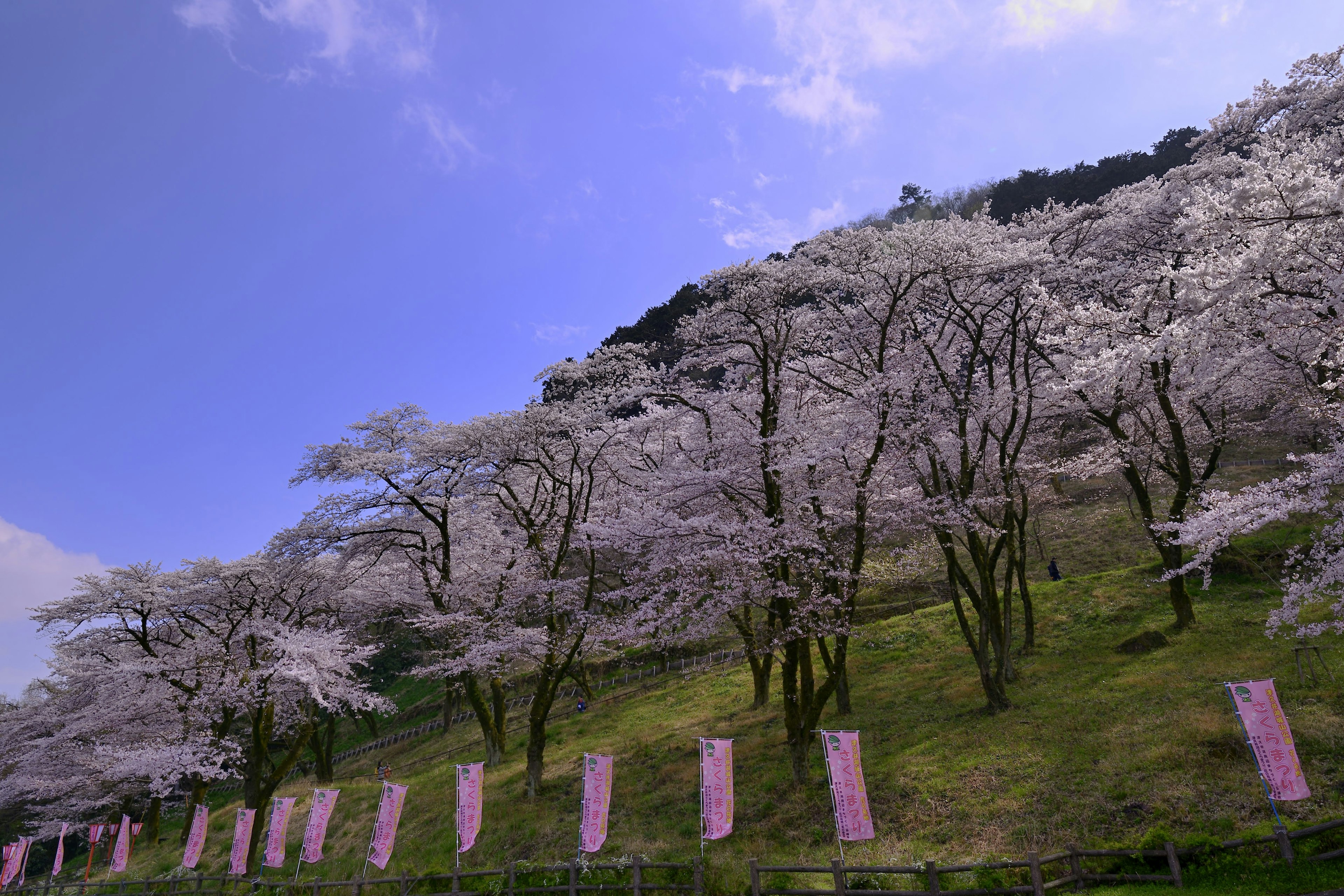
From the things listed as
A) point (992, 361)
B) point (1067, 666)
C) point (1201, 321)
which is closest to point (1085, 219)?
point (992, 361)

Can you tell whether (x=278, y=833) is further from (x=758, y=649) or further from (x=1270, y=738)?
(x=1270, y=738)

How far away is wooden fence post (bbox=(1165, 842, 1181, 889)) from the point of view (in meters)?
8.35

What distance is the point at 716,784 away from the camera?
11516 mm

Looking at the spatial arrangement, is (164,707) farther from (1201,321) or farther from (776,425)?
(1201,321)

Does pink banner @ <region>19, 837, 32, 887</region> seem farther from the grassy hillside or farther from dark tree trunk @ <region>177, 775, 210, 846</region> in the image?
dark tree trunk @ <region>177, 775, 210, 846</region>

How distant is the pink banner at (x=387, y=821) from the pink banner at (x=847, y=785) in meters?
9.05

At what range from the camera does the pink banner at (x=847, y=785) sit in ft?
33.9

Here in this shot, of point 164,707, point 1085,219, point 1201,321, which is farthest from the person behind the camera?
point 164,707

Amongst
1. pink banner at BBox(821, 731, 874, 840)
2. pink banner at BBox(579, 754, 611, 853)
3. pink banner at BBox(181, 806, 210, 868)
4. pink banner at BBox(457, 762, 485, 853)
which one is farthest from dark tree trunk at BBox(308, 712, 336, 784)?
pink banner at BBox(821, 731, 874, 840)

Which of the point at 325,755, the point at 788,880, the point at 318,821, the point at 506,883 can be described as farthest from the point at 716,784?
the point at 325,755

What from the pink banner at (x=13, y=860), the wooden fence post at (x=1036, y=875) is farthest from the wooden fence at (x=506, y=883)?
the pink banner at (x=13, y=860)

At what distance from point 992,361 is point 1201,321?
7694mm

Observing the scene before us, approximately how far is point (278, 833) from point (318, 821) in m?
1.80

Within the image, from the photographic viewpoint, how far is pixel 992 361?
1683 cm
